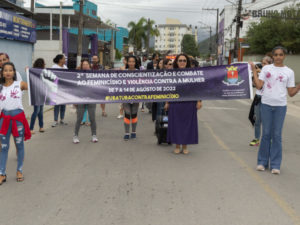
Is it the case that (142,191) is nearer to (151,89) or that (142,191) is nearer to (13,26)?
(151,89)

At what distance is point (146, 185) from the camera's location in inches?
212

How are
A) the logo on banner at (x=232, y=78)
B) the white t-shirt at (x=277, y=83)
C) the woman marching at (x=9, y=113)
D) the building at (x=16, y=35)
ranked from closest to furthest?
the woman marching at (x=9, y=113) → the white t-shirt at (x=277, y=83) → the logo on banner at (x=232, y=78) → the building at (x=16, y=35)

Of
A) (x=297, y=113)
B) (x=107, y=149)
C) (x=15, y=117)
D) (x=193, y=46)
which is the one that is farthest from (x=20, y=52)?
(x=193, y=46)

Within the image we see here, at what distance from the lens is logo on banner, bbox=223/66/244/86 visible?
8180 mm

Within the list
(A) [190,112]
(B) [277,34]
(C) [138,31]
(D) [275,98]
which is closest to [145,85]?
(A) [190,112]

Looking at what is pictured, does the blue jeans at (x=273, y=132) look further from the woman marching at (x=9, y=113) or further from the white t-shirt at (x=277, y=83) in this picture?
the woman marching at (x=9, y=113)

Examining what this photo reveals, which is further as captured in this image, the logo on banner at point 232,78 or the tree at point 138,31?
the tree at point 138,31

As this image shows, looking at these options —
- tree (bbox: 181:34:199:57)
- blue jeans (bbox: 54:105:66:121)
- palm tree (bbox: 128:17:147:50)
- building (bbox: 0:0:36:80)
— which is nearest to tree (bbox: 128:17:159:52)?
palm tree (bbox: 128:17:147:50)

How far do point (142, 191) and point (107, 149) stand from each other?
288cm

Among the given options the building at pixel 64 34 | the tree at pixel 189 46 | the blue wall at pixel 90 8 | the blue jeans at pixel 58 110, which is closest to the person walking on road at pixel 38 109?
the blue jeans at pixel 58 110

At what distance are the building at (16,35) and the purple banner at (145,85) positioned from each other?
12815mm

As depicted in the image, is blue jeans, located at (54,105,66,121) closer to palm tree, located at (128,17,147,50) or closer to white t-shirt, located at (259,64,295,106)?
white t-shirt, located at (259,64,295,106)

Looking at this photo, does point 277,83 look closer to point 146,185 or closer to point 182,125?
point 182,125

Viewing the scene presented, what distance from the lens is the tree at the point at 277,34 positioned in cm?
3944
